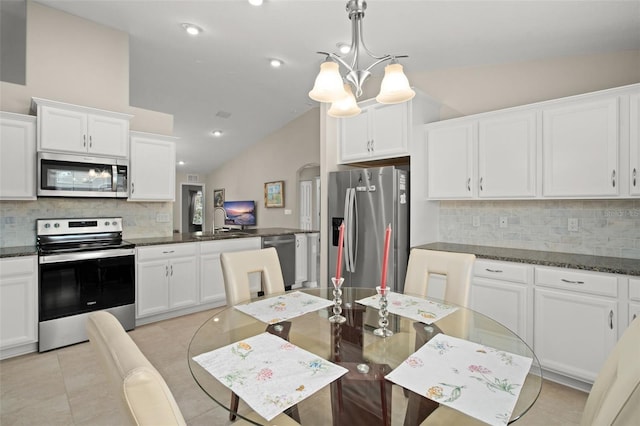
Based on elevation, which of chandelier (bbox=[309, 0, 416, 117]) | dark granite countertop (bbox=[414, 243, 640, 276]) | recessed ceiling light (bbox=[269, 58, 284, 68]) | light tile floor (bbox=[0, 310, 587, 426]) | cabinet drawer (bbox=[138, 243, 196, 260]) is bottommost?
light tile floor (bbox=[0, 310, 587, 426])

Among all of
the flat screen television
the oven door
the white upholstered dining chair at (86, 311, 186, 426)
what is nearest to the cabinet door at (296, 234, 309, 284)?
the oven door

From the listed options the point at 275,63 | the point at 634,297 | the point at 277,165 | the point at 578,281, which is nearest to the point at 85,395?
the point at 578,281

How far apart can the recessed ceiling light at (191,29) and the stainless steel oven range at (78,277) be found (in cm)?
221

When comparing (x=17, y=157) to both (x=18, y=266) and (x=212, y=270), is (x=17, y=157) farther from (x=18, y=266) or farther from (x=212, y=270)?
(x=212, y=270)

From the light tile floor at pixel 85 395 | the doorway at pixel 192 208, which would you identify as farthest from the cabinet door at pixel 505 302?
the doorway at pixel 192 208

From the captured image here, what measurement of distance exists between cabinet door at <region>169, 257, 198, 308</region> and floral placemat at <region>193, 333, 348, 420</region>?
2691mm

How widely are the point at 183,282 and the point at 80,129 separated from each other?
1871mm

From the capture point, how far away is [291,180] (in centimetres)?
736

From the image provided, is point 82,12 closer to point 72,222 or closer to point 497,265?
point 72,222

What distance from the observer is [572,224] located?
109 inches

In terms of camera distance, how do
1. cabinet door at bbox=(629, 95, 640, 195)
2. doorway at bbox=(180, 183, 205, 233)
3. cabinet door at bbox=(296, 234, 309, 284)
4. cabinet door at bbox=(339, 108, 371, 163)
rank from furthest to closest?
doorway at bbox=(180, 183, 205, 233) → cabinet door at bbox=(296, 234, 309, 284) → cabinet door at bbox=(339, 108, 371, 163) → cabinet door at bbox=(629, 95, 640, 195)

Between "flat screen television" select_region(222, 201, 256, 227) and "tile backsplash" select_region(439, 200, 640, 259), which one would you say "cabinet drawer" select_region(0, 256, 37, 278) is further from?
"flat screen television" select_region(222, 201, 256, 227)

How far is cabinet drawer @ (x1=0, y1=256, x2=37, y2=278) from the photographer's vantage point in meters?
2.60

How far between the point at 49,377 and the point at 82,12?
11.0 ft
